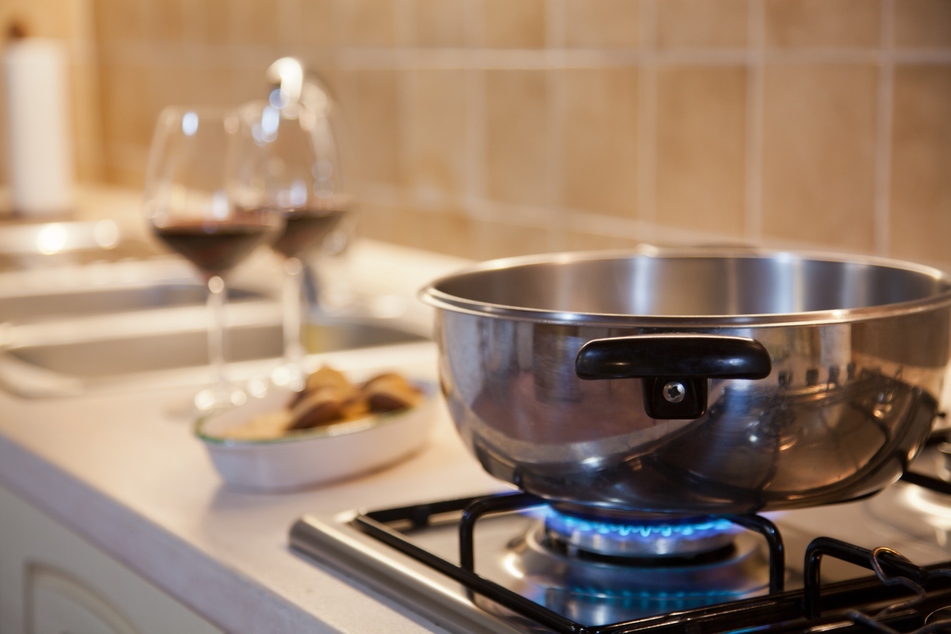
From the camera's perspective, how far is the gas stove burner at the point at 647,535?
62 cm

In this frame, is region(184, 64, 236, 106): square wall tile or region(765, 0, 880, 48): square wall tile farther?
region(184, 64, 236, 106): square wall tile

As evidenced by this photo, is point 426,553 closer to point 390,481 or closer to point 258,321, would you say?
point 390,481

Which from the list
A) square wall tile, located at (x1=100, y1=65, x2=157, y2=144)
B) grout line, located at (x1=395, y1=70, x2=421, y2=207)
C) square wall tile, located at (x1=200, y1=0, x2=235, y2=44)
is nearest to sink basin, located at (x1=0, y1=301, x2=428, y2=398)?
grout line, located at (x1=395, y1=70, x2=421, y2=207)

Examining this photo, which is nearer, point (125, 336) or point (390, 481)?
point (390, 481)

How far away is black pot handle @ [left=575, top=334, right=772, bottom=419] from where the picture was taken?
1.62 feet

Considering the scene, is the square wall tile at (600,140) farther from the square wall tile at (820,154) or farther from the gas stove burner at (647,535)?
the gas stove burner at (647,535)

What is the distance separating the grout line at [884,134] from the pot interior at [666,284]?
1.24ft

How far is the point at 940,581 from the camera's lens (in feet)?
1.81

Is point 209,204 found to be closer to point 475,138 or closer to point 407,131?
point 475,138

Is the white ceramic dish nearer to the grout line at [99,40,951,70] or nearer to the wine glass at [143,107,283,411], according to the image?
the wine glass at [143,107,283,411]

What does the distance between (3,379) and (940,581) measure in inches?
34.4

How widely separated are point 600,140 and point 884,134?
0.42 meters

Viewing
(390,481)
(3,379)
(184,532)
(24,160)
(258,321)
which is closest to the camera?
(184,532)

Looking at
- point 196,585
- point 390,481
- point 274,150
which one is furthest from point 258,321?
point 196,585
